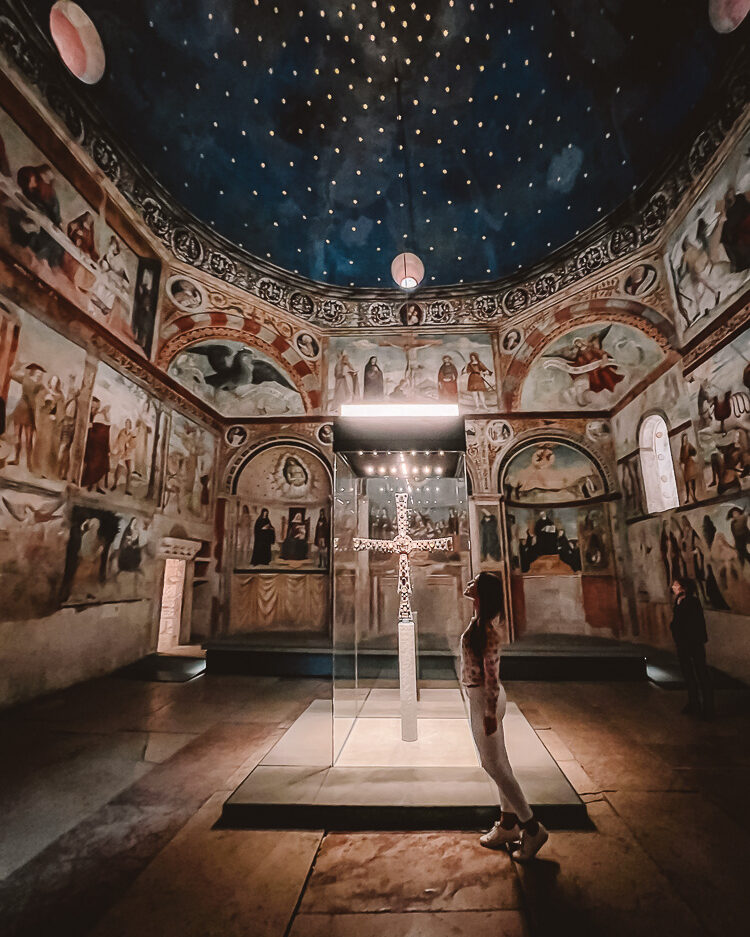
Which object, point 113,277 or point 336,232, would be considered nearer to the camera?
point 113,277

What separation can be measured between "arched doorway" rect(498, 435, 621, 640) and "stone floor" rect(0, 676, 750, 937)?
6726 mm

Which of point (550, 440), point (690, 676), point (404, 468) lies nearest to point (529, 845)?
point (404, 468)

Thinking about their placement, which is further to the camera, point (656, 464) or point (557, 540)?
point (557, 540)

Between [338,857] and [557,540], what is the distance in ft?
35.0

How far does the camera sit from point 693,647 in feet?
18.9

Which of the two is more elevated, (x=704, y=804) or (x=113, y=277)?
(x=113, y=277)

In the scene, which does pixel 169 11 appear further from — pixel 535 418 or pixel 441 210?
pixel 535 418

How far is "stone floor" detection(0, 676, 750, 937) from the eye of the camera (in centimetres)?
240

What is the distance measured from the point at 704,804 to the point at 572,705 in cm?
288

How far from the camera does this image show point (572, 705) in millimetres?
6383

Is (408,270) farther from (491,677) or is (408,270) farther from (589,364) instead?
(491,677)

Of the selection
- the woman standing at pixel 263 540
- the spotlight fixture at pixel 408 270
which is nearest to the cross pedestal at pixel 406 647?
the woman standing at pixel 263 540

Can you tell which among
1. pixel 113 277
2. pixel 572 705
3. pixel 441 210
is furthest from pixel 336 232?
pixel 572 705

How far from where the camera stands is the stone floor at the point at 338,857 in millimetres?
2400
